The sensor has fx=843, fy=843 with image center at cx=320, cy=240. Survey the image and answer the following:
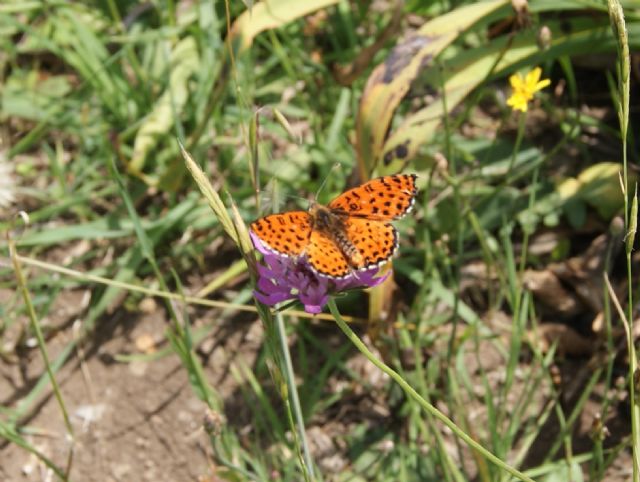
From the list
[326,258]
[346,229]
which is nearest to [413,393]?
[326,258]

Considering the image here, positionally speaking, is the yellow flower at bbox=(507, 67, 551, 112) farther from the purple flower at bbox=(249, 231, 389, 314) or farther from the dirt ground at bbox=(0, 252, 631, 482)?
the purple flower at bbox=(249, 231, 389, 314)

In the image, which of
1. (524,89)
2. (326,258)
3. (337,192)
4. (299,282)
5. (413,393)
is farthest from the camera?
(337,192)

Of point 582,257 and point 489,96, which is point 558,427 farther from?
point 489,96

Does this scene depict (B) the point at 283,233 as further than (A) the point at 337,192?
No

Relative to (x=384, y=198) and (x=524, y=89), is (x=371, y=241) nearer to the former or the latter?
(x=384, y=198)

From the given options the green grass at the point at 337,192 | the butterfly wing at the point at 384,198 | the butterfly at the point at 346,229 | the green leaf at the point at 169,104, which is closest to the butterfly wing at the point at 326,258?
the butterfly at the point at 346,229

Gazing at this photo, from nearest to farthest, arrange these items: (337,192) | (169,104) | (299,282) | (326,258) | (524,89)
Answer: (326,258), (299,282), (524,89), (337,192), (169,104)

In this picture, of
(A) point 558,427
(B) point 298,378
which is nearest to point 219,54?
(B) point 298,378
